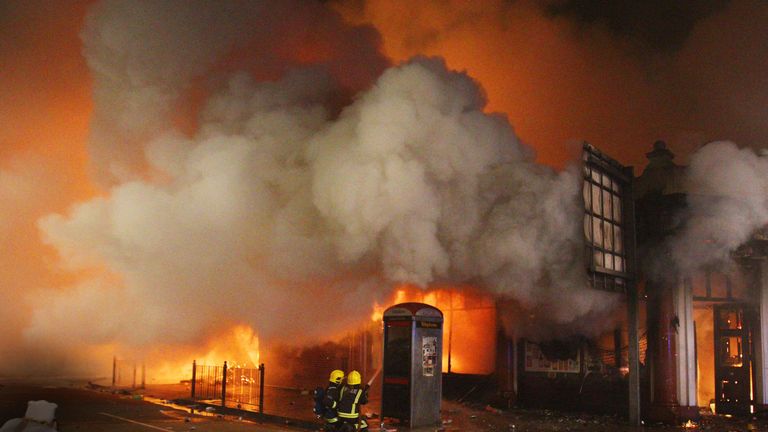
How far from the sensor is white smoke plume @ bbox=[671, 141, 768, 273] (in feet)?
47.4

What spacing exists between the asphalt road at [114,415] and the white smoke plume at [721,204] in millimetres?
9328

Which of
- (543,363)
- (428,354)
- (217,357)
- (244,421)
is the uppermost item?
(428,354)

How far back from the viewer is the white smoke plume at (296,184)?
13.5 meters

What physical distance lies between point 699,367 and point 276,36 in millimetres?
13745

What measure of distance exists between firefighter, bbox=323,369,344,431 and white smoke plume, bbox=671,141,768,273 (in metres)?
8.91

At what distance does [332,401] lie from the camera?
942 centimetres

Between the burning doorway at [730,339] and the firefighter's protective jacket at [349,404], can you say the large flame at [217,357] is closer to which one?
the firefighter's protective jacket at [349,404]

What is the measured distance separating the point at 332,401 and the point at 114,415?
273 inches

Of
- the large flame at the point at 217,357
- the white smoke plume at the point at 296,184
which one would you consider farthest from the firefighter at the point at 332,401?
the large flame at the point at 217,357

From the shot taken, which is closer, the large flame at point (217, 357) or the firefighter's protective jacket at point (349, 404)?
the firefighter's protective jacket at point (349, 404)

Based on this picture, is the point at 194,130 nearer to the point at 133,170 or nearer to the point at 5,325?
the point at 133,170

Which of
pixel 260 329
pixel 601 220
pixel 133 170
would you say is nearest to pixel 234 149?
pixel 133 170

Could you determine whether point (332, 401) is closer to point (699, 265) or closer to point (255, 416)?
point (255, 416)

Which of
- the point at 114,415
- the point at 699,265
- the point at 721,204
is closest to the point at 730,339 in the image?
the point at 699,265
